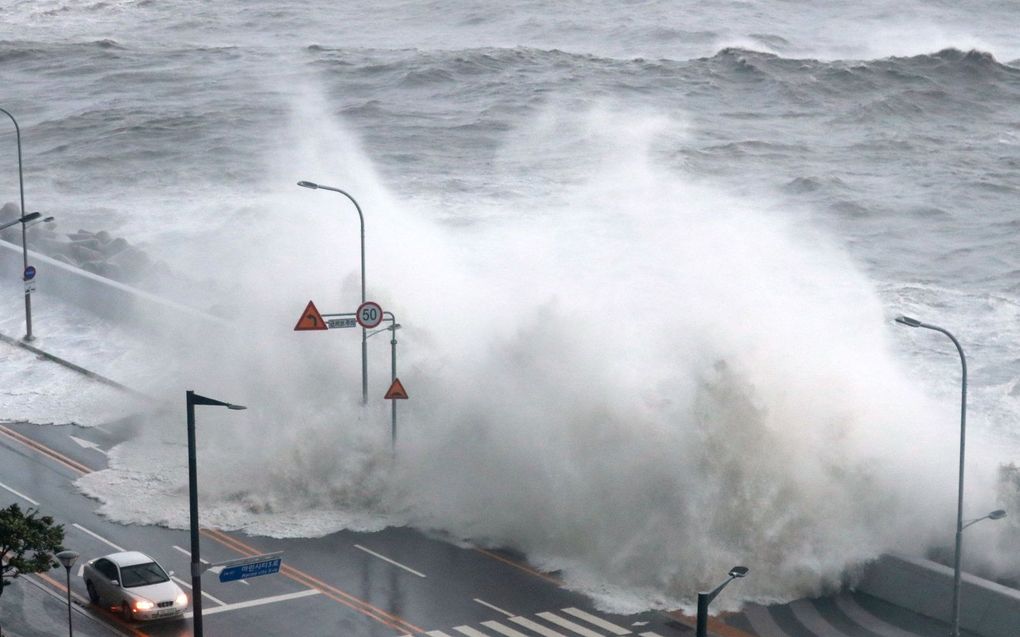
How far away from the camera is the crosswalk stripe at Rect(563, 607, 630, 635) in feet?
82.5

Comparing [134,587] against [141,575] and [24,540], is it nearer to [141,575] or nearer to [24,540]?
[141,575]

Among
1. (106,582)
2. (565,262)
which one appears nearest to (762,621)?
(106,582)

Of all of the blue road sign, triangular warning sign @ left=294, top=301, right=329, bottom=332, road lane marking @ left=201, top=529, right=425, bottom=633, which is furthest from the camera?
triangular warning sign @ left=294, top=301, right=329, bottom=332

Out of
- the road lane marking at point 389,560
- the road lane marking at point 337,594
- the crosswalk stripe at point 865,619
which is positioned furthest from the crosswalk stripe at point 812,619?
the road lane marking at point 389,560

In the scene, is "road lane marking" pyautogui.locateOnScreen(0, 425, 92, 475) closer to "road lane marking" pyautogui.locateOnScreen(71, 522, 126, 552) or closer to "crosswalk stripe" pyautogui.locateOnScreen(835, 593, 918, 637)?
"road lane marking" pyautogui.locateOnScreen(71, 522, 126, 552)

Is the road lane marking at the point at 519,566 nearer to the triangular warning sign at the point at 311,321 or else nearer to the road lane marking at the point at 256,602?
the road lane marking at the point at 256,602

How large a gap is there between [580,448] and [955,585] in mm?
8764

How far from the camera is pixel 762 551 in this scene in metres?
27.7

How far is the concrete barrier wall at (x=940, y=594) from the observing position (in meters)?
24.7

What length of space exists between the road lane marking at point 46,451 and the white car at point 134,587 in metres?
6.91

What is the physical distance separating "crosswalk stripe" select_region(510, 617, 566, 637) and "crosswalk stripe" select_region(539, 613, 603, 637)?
321mm

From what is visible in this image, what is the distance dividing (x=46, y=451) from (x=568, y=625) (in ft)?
48.8

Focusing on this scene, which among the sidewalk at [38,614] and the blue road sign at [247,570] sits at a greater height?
the blue road sign at [247,570]

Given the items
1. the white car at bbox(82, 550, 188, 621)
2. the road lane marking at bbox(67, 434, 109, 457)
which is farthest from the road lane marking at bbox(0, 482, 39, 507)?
the white car at bbox(82, 550, 188, 621)
